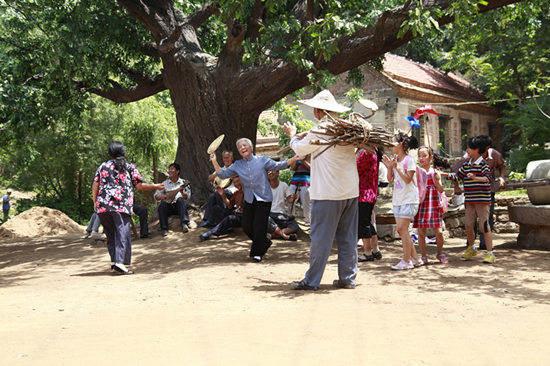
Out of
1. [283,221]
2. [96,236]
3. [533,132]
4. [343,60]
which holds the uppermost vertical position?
[343,60]

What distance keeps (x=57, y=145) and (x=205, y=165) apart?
13284 mm

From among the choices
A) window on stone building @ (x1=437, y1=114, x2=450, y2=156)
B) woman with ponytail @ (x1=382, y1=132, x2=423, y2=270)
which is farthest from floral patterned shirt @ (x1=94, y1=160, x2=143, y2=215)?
window on stone building @ (x1=437, y1=114, x2=450, y2=156)

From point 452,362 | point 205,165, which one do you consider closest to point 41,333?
point 452,362

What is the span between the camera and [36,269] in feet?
28.0

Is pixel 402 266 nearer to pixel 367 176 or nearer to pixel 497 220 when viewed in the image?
pixel 367 176

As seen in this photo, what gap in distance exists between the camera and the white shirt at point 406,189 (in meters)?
7.38

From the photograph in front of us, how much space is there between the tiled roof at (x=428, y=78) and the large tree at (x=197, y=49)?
11.1 m

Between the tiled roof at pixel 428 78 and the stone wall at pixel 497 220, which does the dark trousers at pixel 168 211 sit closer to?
the stone wall at pixel 497 220

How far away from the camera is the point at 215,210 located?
10.3 metres

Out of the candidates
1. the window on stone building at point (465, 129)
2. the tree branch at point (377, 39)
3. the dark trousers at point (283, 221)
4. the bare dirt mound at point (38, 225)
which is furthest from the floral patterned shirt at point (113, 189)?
the window on stone building at point (465, 129)

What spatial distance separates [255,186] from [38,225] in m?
8.54

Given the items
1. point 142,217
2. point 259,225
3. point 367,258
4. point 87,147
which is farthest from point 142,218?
point 87,147

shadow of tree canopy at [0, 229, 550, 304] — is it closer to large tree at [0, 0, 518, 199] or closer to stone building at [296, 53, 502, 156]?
large tree at [0, 0, 518, 199]

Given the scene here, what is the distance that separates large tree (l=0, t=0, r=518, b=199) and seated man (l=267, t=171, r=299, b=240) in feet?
4.45
